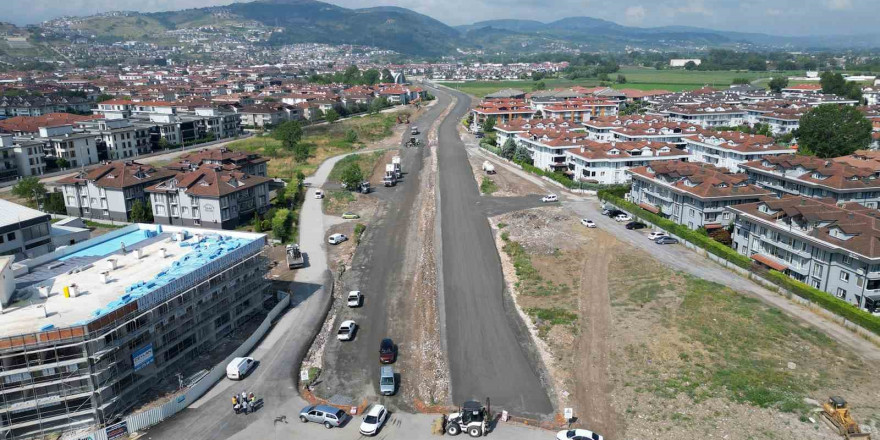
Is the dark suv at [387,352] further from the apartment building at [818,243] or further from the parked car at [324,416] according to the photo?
the apartment building at [818,243]

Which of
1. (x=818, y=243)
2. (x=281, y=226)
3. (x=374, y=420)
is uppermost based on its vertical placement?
(x=818, y=243)

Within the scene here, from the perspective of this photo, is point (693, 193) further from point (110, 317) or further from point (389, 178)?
point (110, 317)

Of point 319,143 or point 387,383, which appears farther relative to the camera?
point 319,143

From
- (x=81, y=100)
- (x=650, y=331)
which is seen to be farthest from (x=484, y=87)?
(x=650, y=331)

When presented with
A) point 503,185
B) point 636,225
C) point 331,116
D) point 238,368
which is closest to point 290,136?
point 331,116

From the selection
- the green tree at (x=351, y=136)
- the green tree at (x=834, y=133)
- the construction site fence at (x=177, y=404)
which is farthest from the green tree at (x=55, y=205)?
the green tree at (x=834, y=133)

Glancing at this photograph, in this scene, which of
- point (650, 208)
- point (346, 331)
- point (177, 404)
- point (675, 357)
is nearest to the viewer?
→ point (177, 404)

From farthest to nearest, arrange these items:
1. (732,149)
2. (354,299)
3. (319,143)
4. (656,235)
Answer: (319,143), (732,149), (656,235), (354,299)

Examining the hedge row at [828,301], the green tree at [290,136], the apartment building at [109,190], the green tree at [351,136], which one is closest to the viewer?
the hedge row at [828,301]
